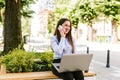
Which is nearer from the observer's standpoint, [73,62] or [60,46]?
[73,62]

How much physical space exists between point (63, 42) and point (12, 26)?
6.19 metres

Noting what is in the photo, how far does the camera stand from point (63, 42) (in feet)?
19.2

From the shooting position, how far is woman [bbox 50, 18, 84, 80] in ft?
18.7

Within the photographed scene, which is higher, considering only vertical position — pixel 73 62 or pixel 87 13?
pixel 73 62

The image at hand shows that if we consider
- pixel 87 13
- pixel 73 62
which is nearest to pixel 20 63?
pixel 73 62

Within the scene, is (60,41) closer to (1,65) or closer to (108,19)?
(1,65)

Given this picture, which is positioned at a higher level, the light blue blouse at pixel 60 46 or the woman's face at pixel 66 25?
the woman's face at pixel 66 25

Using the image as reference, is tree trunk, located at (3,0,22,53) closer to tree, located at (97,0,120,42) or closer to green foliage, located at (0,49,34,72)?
green foliage, located at (0,49,34,72)

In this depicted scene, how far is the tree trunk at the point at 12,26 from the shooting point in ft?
37.8

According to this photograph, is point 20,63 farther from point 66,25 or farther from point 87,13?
point 87,13

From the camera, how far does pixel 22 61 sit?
6770mm

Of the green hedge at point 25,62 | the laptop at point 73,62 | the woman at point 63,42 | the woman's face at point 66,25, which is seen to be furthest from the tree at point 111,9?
the laptop at point 73,62

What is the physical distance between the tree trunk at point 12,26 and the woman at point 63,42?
5785 mm

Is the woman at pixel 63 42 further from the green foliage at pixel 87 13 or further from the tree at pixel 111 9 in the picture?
the green foliage at pixel 87 13
